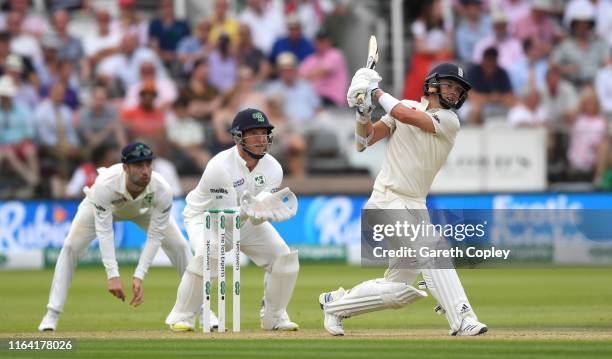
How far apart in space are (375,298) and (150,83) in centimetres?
1110

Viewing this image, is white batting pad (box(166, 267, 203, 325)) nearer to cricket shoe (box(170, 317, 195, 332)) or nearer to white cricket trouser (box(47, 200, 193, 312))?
cricket shoe (box(170, 317, 195, 332))

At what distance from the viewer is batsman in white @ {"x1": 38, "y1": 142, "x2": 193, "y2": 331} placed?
33.3 feet

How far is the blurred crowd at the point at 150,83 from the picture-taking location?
1875 centimetres

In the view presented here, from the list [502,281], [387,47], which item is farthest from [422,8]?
[502,281]

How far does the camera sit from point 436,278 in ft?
29.6

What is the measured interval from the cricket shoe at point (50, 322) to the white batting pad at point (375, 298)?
2491 mm

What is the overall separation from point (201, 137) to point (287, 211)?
943 centimetres

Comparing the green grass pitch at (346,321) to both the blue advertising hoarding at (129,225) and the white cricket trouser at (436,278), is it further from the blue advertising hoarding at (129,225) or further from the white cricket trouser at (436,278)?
the blue advertising hoarding at (129,225)

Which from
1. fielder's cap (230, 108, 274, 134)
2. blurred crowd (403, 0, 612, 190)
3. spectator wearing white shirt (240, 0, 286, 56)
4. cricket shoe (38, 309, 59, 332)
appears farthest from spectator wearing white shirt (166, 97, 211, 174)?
fielder's cap (230, 108, 274, 134)

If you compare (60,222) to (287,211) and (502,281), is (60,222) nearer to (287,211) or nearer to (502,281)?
(502,281)

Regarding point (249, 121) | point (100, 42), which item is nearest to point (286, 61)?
point (100, 42)

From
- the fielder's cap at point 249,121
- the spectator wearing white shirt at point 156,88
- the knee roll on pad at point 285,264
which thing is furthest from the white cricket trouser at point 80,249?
the spectator wearing white shirt at point 156,88

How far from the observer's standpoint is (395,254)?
913 centimetres

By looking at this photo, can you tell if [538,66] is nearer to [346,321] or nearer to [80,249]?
[346,321]
